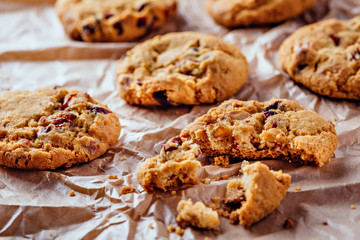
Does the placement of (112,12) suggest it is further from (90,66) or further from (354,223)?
(354,223)

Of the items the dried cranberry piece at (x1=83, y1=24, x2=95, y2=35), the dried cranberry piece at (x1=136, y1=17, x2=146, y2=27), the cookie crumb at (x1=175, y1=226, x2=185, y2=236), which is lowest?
the cookie crumb at (x1=175, y1=226, x2=185, y2=236)

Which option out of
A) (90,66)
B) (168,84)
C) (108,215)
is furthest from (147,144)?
(90,66)

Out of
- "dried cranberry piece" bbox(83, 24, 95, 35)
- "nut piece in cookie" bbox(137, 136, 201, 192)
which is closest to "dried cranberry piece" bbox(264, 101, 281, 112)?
"nut piece in cookie" bbox(137, 136, 201, 192)

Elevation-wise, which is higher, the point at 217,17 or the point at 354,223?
the point at 217,17

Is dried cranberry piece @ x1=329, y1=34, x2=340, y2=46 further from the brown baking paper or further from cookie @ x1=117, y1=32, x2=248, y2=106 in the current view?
cookie @ x1=117, y1=32, x2=248, y2=106

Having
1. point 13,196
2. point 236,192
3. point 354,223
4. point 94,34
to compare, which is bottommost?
point 354,223

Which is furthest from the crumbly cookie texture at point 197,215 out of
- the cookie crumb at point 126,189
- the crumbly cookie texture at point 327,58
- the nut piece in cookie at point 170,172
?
the crumbly cookie texture at point 327,58

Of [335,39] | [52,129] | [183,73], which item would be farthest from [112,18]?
[335,39]

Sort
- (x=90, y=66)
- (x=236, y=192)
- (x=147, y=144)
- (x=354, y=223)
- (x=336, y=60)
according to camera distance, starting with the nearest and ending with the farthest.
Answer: (x=354, y=223)
(x=236, y=192)
(x=147, y=144)
(x=336, y=60)
(x=90, y=66)
